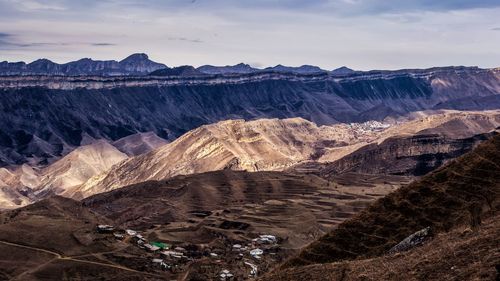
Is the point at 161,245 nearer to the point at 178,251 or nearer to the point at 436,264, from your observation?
the point at 178,251

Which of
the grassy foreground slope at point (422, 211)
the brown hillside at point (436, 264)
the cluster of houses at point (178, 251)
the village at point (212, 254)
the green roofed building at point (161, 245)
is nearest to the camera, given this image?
the brown hillside at point (436, 264)

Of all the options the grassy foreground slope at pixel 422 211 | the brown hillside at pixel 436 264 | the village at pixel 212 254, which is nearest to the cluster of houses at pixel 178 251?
the village at pixel 212 254

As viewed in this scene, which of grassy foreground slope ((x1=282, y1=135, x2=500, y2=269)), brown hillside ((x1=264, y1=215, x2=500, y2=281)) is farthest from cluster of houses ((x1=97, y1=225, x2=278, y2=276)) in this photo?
brown hillside ((x1=264, y1=215, x2=500, y2=281))

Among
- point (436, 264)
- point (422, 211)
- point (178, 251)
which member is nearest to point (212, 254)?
point (178, 251)

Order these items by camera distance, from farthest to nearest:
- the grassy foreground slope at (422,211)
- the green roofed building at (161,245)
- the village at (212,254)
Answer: the green roofed building at (161,245) → the village at (212,254) → the grassy foreground slope at (422,211)

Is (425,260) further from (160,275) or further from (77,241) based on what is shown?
(77,241)

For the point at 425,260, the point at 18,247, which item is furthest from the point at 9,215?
the point at 425,260

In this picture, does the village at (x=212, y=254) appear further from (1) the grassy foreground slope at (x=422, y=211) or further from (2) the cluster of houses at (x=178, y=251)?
(1) the grassy foreground slope at (x=422, y=211)

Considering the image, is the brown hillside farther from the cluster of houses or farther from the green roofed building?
the green roofed building
